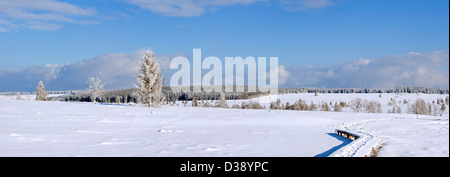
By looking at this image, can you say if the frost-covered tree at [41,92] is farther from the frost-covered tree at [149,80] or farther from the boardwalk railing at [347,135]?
the boardwalk railing at [347,135]

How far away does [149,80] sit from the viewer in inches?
1453

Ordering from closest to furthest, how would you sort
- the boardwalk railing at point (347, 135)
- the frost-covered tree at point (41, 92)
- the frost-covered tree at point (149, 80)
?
the boardwalk railing at point (347, 135), the frost-covered tree at point (149, 80), the frost-covered tree at point (41, 92)

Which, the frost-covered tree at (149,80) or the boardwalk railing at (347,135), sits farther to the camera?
the frost-covered tree at (149,80)

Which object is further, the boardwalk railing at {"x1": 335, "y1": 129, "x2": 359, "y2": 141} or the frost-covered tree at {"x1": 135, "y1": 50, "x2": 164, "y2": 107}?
the frost-covered tree at {"x1": 135, "y1": 50, "x2": 164, "y2": 107}

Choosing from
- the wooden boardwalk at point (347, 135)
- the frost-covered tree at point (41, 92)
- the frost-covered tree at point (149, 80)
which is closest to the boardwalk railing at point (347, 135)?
the wooden boardwalk at point (347, 135)

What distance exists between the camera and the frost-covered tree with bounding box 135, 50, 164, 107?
36812mm

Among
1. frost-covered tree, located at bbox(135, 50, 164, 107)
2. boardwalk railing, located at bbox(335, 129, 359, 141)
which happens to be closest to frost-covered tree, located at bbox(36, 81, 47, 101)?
frost-covered tree, located at bbox(135, 50, 164, 107)

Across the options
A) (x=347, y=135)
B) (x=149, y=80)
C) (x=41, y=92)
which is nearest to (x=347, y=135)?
(x=347, y=135)

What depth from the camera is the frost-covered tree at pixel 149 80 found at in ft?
121

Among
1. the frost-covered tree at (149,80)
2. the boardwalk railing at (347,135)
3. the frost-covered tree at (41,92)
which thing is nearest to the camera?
the boardwalk railing at (347,135)

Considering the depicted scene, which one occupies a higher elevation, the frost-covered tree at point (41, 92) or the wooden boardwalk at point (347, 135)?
the frost-covered tree at point (41, 92)

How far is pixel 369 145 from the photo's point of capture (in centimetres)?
992

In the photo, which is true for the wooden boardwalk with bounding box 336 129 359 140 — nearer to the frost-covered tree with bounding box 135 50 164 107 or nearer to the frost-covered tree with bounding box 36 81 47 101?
the frost-covered tree with bounding box 135 50 164 107
